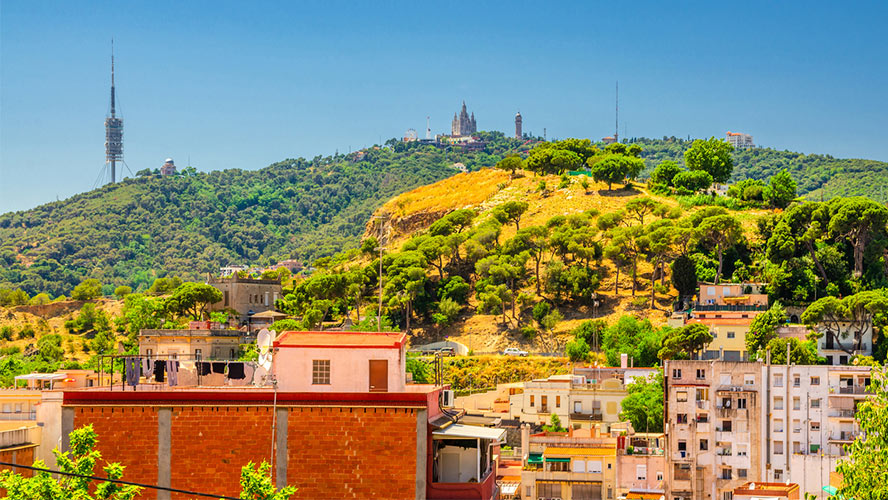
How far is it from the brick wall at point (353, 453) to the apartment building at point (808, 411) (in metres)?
44.5

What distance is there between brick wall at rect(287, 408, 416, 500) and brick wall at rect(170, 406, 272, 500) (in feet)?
2.26

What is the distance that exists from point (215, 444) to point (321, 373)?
251 centimetres

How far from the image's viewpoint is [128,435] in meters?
26.7

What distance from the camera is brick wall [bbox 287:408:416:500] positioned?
2638cm

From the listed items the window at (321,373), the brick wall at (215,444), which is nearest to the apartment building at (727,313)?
the window at (321,373)

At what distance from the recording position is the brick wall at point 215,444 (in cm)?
2653

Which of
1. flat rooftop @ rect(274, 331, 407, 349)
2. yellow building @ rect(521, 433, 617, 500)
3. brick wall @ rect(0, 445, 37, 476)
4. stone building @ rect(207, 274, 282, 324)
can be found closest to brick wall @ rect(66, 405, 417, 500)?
flat rooftop @ rect(274, 331, 407, 349)

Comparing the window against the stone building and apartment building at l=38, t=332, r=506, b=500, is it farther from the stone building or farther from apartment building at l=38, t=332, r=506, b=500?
the stone building

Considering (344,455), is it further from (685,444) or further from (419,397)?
(685,444)

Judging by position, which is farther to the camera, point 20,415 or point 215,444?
point 20,415

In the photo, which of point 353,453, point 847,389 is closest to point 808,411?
point 847,389

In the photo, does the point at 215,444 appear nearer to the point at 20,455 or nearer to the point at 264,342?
the point at 264,342

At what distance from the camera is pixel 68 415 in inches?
1052

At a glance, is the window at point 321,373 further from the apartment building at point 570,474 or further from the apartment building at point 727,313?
the apartment building at point 727,313
